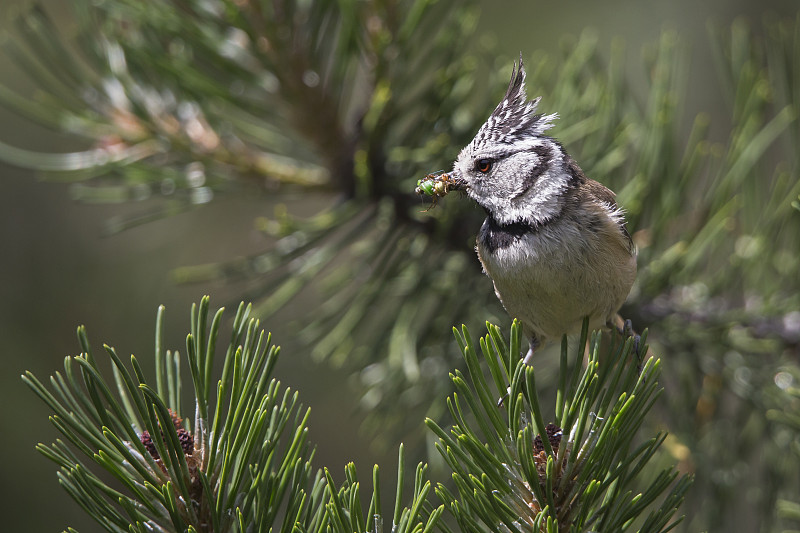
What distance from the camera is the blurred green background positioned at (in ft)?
8.67

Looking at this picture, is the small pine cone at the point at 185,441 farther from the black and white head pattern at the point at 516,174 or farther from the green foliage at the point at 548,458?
the black and white head pattern at the point at 516,174

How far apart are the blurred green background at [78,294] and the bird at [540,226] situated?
0.52ft

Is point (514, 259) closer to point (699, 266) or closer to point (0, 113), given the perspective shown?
point (699, 266)

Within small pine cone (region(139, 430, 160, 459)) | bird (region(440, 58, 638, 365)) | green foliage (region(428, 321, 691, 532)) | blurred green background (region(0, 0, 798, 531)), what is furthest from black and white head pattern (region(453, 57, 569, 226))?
small pine cone (region(139, 430, 160, 459))

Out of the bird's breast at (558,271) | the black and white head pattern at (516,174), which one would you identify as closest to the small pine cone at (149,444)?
the bird's breast at (558,271)

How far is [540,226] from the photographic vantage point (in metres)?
2.01

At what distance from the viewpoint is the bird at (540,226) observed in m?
1.91

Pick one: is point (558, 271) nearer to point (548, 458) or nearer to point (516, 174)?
point (516, 174)

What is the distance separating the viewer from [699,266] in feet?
7.45

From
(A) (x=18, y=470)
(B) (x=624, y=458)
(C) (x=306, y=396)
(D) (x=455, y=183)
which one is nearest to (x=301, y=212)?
(C) (x=306, y=396)

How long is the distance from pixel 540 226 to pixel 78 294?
1.95 meters

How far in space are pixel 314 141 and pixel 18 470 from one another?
157cm

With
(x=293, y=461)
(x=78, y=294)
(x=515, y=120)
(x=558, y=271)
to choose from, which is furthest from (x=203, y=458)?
(x=78, y=294)

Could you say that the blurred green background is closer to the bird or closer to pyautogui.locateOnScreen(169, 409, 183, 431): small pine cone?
the bird
